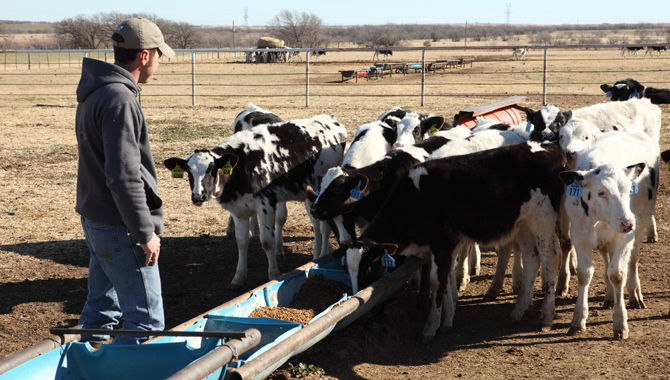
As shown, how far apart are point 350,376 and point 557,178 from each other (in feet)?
8.61

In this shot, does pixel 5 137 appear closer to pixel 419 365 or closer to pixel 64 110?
pixel 64 110

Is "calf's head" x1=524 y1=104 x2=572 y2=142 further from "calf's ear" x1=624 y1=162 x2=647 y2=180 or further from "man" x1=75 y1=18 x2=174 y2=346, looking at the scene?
"man" x1=75 y1=18 x2=174 y2=346

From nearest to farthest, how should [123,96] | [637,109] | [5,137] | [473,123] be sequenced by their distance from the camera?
[123,96]
[637,109]
[473,123]
[5,137]

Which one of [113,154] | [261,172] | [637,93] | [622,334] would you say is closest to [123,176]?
[113,154]

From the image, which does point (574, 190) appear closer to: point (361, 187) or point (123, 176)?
point (361, 187)

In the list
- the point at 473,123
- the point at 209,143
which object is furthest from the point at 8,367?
the point at 209,143

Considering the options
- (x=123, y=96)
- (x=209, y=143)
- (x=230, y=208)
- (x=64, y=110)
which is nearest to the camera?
(x=123, y=96)

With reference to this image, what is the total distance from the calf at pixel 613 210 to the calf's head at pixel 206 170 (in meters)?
3.38

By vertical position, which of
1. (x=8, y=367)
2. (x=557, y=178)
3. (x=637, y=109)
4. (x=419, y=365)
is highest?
(x=637, y=109)

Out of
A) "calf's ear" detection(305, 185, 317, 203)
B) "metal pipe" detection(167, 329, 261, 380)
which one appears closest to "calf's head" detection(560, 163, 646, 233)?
"calf's ear" detection(305, 185, 317, 203)

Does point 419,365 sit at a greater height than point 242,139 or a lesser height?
lesser

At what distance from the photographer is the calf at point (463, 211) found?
5.44 meters

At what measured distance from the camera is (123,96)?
3178 mm

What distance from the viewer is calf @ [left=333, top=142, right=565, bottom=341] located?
5.44 metres
